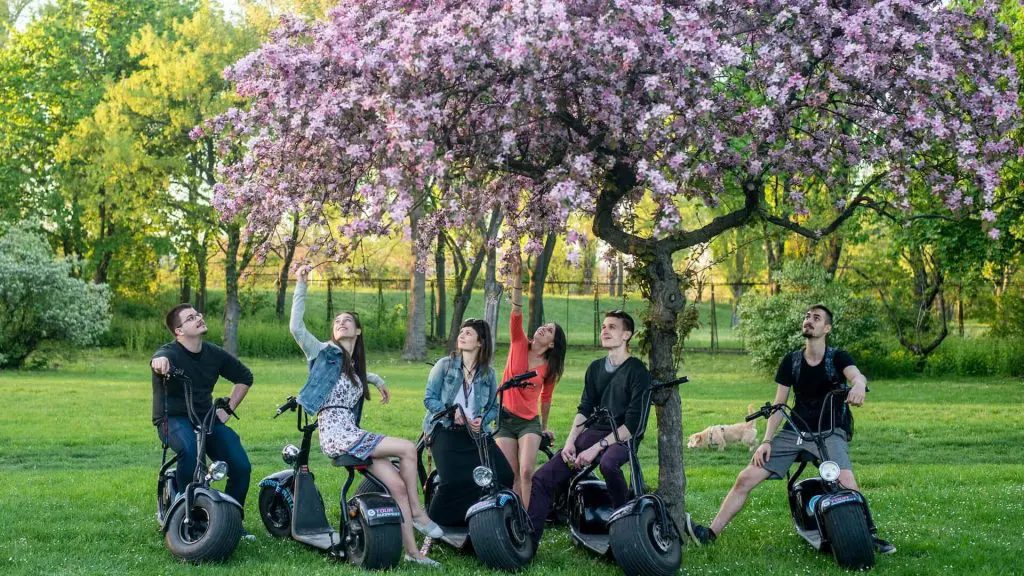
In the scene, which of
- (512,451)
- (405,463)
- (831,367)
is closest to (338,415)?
(405,463)

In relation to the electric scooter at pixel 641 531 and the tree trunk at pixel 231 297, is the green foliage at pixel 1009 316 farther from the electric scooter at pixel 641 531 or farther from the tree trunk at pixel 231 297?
the electric scooter at pixel 641 531

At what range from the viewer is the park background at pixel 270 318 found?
8.67m

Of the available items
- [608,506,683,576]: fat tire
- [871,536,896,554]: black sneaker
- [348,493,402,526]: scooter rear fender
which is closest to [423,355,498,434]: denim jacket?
[348,493,402,526]: scooter rear fender

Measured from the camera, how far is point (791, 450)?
8.00 metres

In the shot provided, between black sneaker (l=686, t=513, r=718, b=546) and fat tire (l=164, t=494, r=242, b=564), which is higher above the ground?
fat tire (l=164, t=494, r=242, b=564)

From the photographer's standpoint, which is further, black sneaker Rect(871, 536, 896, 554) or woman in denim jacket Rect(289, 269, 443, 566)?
black sneaker Rect(871, 536, 896, 554)

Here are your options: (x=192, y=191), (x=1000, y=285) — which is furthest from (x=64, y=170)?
(x=1000, y=285)

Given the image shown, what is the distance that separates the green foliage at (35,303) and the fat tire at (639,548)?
910 inches

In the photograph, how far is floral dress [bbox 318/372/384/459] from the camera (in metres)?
7.70

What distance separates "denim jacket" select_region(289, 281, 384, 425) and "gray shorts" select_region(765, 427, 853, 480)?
2940mm

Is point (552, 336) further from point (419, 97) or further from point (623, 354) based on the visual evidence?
point (419, 97)

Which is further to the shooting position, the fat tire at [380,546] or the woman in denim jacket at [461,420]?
the woman in denim jacket at [461,420]

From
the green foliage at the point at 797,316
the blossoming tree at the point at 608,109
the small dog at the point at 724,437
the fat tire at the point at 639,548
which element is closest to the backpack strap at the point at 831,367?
the blossoming tree at the point at 608,109

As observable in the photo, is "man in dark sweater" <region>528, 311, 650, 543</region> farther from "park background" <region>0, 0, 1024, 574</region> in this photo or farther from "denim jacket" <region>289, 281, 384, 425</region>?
"denim jacket" <region>289, 281, 384, 425</region>
